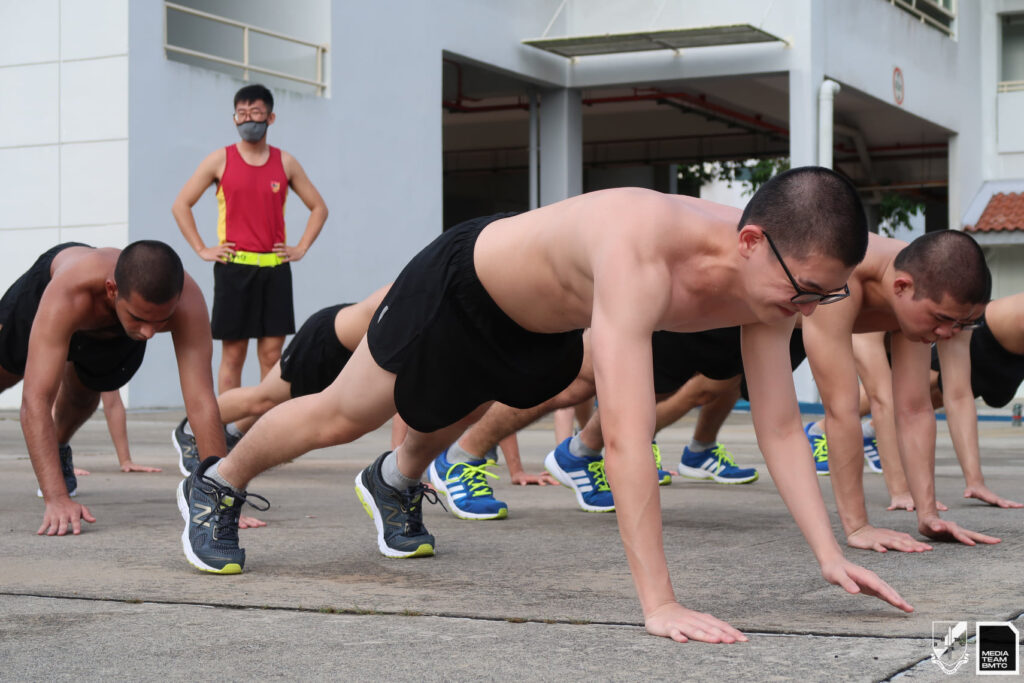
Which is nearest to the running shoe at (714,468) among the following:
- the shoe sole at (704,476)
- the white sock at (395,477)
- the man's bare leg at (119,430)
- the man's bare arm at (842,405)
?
the shoe sole at (704,476)

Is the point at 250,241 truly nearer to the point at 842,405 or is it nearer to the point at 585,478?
the point at 585,478

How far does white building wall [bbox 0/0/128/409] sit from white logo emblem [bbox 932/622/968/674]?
37.6ft

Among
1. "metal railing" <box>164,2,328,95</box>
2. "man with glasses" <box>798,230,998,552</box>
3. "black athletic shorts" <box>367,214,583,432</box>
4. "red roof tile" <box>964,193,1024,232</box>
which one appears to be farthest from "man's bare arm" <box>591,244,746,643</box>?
"red roof tile" <box>964,193,1024,232</box>

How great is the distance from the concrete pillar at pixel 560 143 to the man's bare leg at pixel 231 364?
11.7 meters

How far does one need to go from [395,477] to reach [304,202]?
15.5 feet

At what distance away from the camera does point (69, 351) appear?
5.79m

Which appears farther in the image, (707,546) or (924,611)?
(707,546)

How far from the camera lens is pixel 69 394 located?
20.7ft

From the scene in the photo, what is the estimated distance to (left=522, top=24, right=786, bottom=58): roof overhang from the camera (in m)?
17.2

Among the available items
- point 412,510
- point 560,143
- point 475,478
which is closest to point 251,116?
point 475,478

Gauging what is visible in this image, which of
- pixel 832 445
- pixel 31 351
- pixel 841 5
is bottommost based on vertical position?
pixel 832 445

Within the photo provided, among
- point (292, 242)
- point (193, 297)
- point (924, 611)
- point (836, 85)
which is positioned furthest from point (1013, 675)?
point (836, 85)

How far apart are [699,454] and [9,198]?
9339 millimetres

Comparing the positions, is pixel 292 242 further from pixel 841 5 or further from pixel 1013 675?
pixel 1013 675
